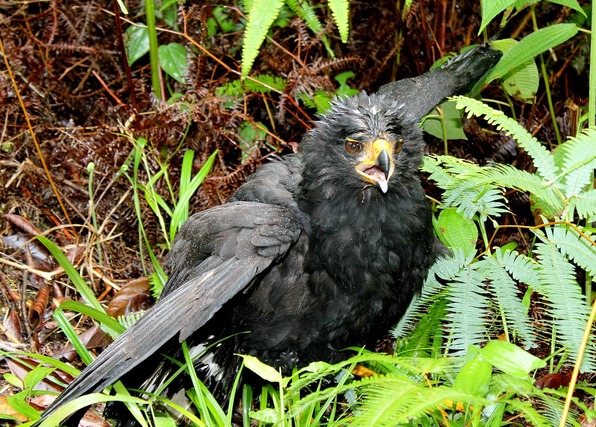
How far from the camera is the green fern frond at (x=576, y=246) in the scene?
319 cm

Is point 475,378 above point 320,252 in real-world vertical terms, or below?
above

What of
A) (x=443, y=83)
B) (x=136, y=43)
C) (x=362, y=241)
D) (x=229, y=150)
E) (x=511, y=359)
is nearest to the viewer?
(x=511, y=359)

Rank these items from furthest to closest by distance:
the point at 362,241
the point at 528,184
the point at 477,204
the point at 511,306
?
the point at 477,204
the point at 362,241
the point at 511,306
the point at 528,184

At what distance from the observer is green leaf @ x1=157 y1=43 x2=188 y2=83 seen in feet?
17.7

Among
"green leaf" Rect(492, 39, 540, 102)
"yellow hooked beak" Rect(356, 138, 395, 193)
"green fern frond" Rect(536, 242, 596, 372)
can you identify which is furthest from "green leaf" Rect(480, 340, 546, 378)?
"green leaf" Rect(492, 39, 540, 102)

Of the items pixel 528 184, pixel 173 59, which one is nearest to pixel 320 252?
pixel 528 184

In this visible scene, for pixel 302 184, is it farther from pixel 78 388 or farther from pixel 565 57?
pixel 565 57

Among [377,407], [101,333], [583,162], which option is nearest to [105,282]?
[101,333]

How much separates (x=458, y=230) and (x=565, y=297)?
0.90m

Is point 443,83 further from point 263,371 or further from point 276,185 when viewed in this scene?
point 263,371

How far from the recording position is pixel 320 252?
368cm

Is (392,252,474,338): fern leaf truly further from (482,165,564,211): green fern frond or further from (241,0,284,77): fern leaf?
(241,0,284,77): fern leaf

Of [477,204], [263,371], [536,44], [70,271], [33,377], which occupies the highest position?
[536,44]

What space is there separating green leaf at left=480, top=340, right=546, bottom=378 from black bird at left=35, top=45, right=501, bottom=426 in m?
1.10
